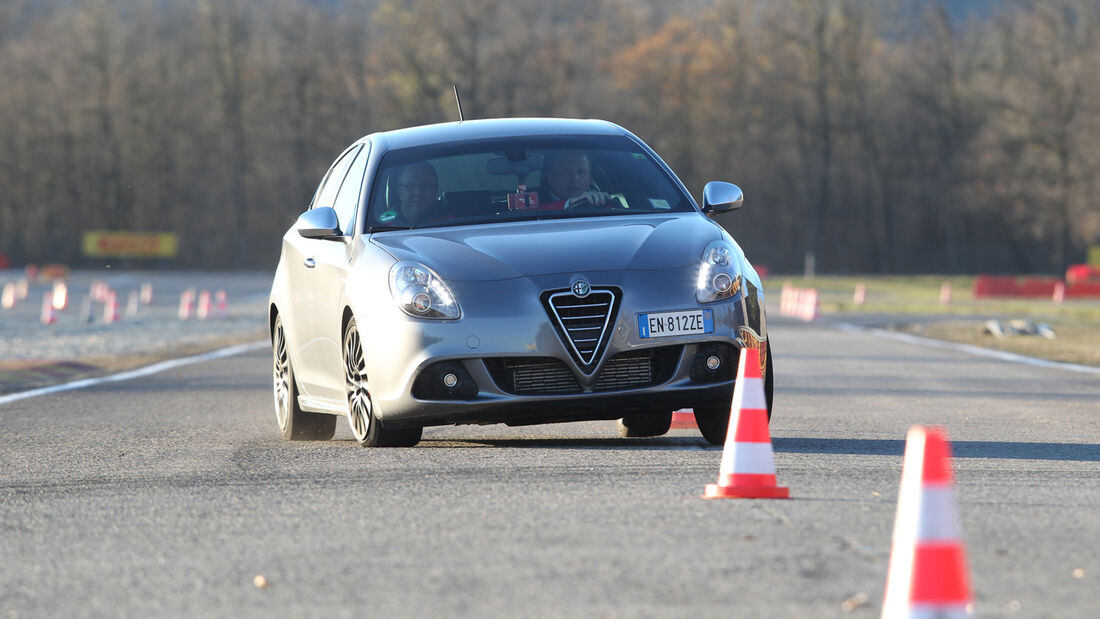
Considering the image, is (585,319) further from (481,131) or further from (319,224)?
(481,131)

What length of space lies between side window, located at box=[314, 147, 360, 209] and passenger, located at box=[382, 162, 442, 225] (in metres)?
0.86

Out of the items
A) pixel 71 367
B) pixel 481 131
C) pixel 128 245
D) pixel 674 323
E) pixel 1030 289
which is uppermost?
pixel 481 131

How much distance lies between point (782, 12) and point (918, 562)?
3026 inches

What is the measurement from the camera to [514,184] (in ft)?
29.3

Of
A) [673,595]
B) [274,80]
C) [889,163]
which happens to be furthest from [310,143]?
[673,595]

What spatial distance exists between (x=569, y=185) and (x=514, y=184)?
296mm

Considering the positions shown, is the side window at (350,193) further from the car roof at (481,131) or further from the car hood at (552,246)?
the car hood at (552,246)

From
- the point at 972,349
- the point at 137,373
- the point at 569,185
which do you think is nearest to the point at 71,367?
the point at 137,373

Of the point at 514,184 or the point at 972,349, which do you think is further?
the point at 972,349

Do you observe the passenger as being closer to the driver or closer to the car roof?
the car roof

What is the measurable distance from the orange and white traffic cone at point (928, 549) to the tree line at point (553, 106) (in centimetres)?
7294

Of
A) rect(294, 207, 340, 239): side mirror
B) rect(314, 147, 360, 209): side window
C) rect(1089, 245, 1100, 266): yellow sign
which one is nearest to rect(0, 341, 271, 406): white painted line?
rect(314, 147, 360, 209): side window

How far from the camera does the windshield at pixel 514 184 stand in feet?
28.9

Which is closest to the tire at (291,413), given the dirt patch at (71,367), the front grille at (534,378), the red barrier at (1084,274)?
the front grille at (534,378)
